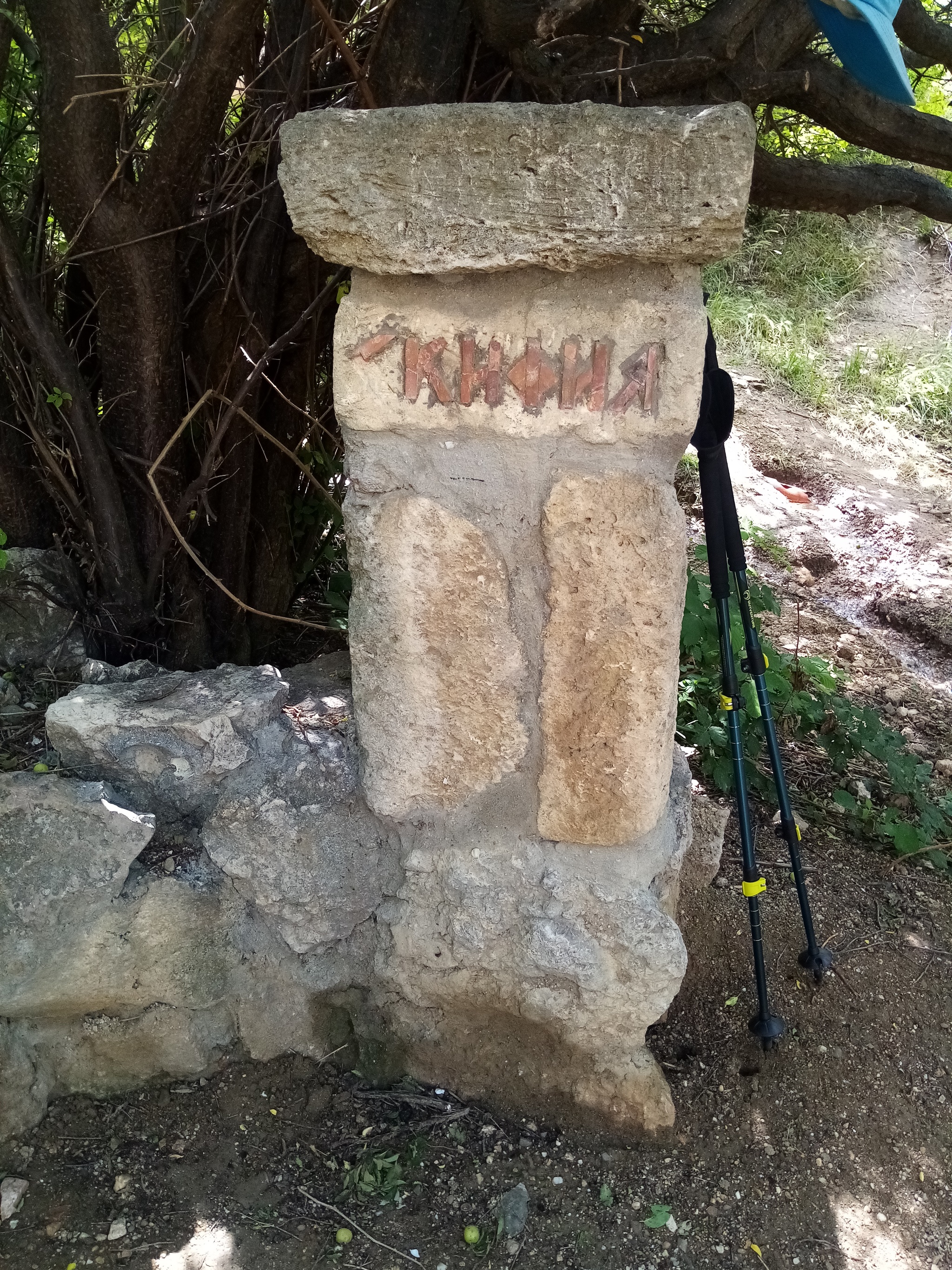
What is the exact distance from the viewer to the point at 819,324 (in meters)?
7.13

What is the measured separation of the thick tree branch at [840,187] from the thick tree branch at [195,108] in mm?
1265

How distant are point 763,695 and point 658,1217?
0.95 metres

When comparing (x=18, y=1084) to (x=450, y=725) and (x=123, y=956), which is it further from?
(x=450, y=725)

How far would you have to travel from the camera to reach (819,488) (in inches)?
224

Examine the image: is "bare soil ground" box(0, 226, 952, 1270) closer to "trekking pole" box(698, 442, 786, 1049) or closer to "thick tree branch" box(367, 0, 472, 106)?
"trekking pole" box(698, 442, 786, 1049)

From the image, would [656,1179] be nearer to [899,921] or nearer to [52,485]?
[899,921]

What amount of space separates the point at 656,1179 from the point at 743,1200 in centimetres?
15

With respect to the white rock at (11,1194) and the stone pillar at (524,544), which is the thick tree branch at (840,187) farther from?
the white rock at (11,1194)

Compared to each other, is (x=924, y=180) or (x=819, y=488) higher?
(x=924, y=180)

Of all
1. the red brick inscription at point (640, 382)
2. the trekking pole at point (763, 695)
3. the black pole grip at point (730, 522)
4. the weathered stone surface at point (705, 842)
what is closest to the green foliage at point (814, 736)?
the weathered stone surface at point (705, 842)

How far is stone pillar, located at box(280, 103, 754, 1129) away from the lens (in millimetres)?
1391

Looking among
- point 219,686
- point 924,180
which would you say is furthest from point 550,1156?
point 924,180

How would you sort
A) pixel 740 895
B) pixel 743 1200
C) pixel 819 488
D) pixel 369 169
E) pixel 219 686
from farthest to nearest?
pixel 819 488, pixel 740 895, pixel 219 686, pixel 743 1200, pixel 369 169

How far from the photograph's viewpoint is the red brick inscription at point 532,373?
1.52m
